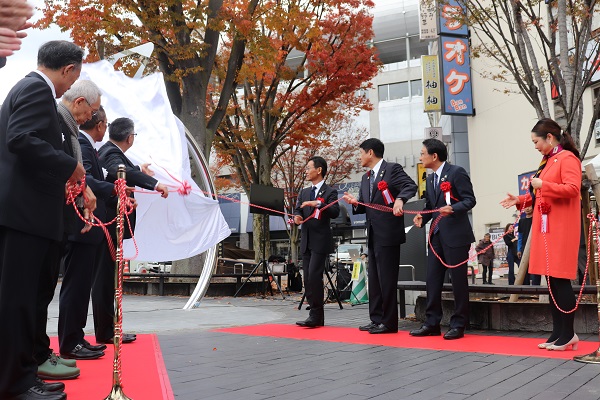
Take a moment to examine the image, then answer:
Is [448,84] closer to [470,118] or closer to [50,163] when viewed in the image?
[470,118]

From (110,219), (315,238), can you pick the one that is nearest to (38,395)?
(110,219)

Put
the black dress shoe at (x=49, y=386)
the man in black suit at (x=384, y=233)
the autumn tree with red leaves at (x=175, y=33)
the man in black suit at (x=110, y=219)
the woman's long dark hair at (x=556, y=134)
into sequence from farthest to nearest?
1. the autumn tree with red leaves at (x=175, y=33)
2. the man in black suit at (x=384, y=233)
3. the man in black suit at (x=110, y=219)
4. the woman's long dark hair at (x=556, y=134)
5. the black dress shoe at (x=49, y=386)

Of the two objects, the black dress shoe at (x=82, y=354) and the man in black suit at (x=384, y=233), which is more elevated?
the man in black suit at (x=384, y=233)

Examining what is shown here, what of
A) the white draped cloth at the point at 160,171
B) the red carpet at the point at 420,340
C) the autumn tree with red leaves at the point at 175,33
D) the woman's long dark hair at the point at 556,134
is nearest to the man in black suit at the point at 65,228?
the red carpet at the point at 420,340

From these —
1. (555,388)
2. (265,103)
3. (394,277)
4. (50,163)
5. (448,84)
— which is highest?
(448,84)

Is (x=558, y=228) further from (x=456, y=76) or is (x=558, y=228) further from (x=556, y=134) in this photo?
(x=456, y=76)

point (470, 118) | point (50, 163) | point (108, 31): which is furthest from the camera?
point (470, 118)

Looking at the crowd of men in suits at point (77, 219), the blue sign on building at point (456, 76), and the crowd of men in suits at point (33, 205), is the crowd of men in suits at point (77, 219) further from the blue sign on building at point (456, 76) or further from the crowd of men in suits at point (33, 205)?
the blue sign on building at point (456, 76)

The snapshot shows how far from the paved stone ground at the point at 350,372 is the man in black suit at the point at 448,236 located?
598 mm

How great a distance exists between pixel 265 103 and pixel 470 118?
11.6 metres

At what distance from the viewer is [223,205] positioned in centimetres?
4206

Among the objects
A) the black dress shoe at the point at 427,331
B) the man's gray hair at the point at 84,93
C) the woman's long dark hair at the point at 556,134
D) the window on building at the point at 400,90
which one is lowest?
the black dress shoe at the point at 427,331

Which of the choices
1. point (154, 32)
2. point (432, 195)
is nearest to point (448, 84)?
point (154, 32)

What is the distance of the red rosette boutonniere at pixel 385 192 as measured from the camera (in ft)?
20.0
